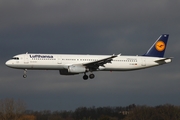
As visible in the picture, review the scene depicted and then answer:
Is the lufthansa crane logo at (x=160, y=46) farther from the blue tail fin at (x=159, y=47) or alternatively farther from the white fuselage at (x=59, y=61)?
the white fuselage at (x=59, y=61)

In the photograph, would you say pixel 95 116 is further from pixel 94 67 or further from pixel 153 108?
pixel 94 67

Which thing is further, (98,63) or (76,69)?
(98,63)

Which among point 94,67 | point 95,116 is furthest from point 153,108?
point 94,67

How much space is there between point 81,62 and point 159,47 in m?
20.2

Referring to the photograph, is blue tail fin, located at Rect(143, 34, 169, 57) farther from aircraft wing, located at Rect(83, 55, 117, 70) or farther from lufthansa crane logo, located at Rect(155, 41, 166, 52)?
aircraft wing, located at Rect(83, 55, 117, 70)

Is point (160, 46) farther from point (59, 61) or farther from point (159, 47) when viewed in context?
point (59, 61)

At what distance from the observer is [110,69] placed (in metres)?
94.6

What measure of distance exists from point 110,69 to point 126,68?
350 centimetres

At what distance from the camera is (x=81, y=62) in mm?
91312

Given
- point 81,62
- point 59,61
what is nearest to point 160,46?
point 81,62

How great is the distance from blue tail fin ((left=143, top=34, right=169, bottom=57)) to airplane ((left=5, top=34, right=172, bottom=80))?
1.69 m

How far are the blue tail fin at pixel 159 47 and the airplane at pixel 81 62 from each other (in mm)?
1689

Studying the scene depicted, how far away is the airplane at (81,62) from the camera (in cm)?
8825

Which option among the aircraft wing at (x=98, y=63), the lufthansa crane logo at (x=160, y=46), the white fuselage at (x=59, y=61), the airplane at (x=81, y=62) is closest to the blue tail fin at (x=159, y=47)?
the lufthansa crane logo at (x=160, y=46)
